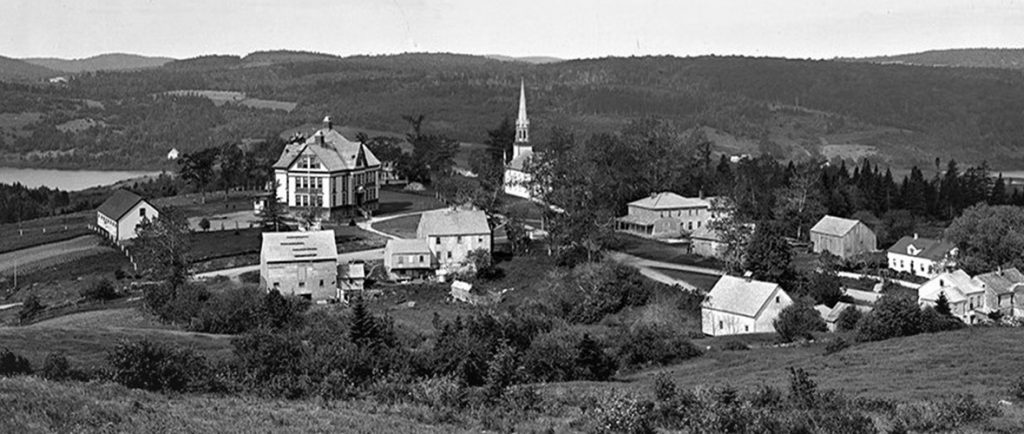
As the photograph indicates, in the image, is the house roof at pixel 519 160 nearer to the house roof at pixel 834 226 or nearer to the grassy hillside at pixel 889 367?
the house roof at pixel 834 226

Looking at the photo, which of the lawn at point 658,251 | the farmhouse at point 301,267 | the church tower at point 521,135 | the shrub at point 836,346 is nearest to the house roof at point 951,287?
the lawn at point 658,251

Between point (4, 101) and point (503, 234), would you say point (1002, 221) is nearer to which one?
point (503, 234)

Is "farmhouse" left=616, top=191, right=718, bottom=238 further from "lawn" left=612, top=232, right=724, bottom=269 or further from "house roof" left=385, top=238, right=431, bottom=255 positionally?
"house roof" left=385, top=238, right=431, bottom=255

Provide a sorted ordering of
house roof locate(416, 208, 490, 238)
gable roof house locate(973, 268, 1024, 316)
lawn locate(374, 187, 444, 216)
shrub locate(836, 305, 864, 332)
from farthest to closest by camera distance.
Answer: lawn locate(374, 187, 444, 216)
house roof locate(416, 208, 490, 238)
gable roof house locate(973, 268, 1024, 316)
shrub locate(836, 305, 864, 332)

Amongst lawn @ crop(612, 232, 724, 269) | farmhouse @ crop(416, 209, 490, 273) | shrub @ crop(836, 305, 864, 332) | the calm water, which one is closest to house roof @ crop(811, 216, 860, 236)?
lawn @ crop(612, 232, 724, 269)

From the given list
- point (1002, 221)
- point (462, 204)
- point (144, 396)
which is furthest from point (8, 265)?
point (1002, 221)
